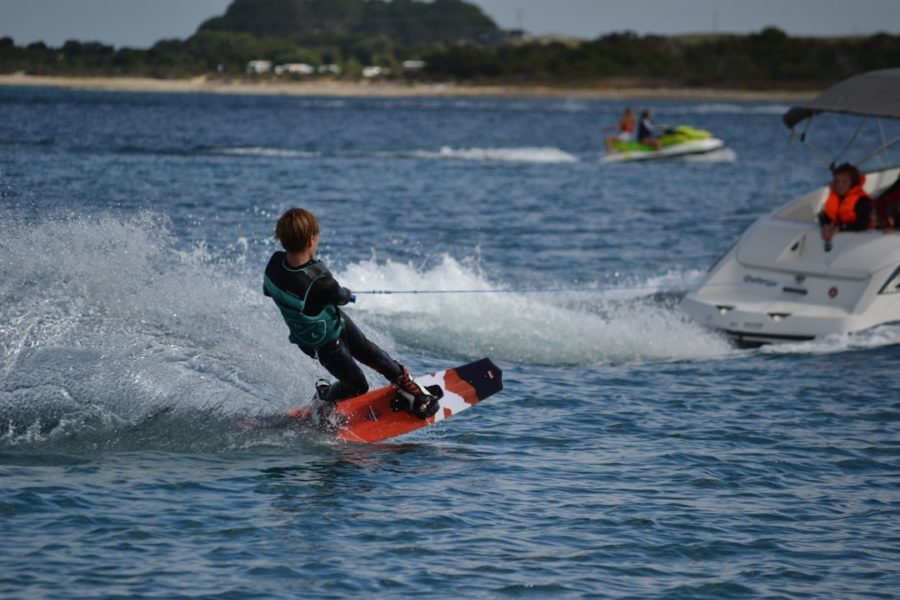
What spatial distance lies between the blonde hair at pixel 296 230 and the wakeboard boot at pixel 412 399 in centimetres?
155

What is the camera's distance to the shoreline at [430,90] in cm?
14712

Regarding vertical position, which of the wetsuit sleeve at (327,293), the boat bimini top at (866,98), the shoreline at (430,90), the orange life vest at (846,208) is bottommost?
the wetsuit sleeve at (327,293)

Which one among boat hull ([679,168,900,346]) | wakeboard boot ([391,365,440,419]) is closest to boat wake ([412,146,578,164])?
boat hull ([679,168,900,346])

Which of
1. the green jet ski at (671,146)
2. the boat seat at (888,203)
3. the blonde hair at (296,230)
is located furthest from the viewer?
the green jet ski at (671,146)

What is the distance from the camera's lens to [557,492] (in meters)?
9.14

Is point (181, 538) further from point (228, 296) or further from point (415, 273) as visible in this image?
point (415, 273)

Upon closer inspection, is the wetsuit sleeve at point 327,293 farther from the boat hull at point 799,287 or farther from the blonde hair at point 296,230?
the boat hull at point 799,287

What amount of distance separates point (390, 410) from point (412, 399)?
0.73 feet

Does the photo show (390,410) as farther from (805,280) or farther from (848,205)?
(848,205)

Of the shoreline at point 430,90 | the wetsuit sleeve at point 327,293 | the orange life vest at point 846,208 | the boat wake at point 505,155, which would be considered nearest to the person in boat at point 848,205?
the orange life vest at point 846,208

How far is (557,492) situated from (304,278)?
236 cm

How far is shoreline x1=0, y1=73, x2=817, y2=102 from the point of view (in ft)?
483

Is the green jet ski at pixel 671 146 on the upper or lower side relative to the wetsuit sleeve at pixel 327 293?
upper

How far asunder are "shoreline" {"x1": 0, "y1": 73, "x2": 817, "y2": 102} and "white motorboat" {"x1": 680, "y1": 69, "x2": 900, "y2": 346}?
13036cm
